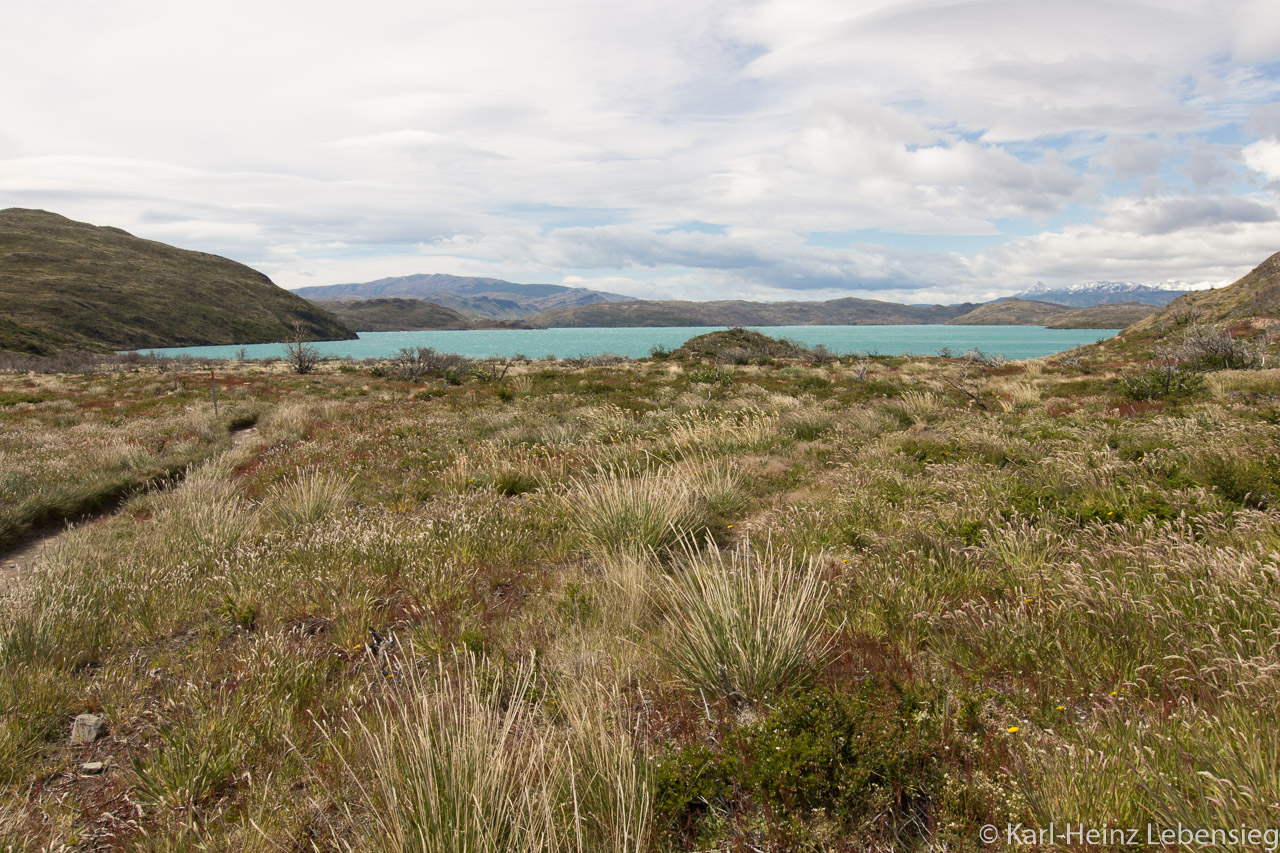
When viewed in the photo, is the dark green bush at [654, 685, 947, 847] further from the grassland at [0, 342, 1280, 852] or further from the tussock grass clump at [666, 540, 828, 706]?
the tussock grass clump at [666, 540, 828, 706]

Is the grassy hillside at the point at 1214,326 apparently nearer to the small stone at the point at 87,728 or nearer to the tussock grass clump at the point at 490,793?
the tussock grass clump at the point at 490,793

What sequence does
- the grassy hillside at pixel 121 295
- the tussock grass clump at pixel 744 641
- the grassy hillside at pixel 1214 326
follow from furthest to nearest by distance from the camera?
1. the grassy hillside at pixel 121 295
2. the grassy hillside at pixel 1214 326
3. the tussock grass clump at pixel 744 641

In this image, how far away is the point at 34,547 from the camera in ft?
24.6

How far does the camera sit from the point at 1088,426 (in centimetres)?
969

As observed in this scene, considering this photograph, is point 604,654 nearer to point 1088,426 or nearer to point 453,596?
point 453,596

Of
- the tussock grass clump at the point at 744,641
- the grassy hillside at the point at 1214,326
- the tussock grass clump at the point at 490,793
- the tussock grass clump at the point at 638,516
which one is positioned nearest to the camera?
the tussock grass clump at the point at 490,793

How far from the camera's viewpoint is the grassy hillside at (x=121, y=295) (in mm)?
93325

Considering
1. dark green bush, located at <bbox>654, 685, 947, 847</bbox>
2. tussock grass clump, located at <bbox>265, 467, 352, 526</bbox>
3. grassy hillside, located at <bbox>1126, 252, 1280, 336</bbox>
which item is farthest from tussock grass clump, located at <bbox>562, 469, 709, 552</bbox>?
grassy hillside, located at <bbox>1126, 252, 1280, 336</bbox>

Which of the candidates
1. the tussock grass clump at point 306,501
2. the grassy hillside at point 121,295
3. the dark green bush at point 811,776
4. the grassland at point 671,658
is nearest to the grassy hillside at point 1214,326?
the grassland at point 671,658

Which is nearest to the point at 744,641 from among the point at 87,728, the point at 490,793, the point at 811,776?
the point at 811,776

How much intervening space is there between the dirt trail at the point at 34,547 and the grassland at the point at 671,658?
9.8 inches

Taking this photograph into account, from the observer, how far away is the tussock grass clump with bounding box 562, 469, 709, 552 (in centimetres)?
537

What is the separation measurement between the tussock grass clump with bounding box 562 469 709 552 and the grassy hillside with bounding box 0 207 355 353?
84.0 metres

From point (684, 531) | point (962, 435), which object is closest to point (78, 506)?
point (684, 531)
